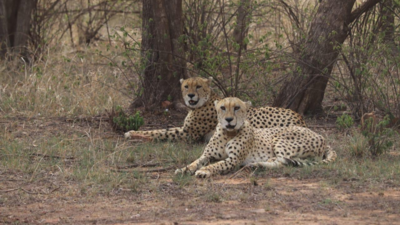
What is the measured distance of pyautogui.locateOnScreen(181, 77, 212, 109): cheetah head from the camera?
693 centimetres

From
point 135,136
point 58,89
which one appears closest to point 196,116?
point 135,136

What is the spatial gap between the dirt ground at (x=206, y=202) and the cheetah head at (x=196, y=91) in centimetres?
164

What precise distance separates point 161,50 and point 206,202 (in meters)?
3.81

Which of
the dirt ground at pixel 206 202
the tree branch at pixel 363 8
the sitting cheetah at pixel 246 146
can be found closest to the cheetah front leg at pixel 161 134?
the sitting cheetah at pixel 246 146

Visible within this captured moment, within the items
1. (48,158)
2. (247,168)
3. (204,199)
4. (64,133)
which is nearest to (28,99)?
(64,133)

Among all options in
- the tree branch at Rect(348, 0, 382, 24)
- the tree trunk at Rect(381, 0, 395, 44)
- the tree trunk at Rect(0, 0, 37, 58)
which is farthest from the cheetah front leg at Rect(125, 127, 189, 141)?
the tree trunk at Rect(0, 0, 37, 58)

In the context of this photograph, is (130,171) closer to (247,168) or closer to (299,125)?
(247,168)

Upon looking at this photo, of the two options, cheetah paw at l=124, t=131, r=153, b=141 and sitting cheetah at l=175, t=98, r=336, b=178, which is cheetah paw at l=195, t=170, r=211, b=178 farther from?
cheetah paw at l=124, t=131, r=153, b=141

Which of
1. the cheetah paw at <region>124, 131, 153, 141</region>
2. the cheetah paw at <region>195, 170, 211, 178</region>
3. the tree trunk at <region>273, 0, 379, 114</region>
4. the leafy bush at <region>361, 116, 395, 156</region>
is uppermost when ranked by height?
the tree trunk at <region>273, 0, 379, 114</region>

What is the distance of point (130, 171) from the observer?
17.9 feet

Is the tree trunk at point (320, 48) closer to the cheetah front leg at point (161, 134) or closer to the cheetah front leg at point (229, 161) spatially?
the cheetah front leg at point (161, 134)

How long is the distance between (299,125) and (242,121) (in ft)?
3.97

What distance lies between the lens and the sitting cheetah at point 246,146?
5571 mm

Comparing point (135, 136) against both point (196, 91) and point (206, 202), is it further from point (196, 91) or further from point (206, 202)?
point (206, 202)
